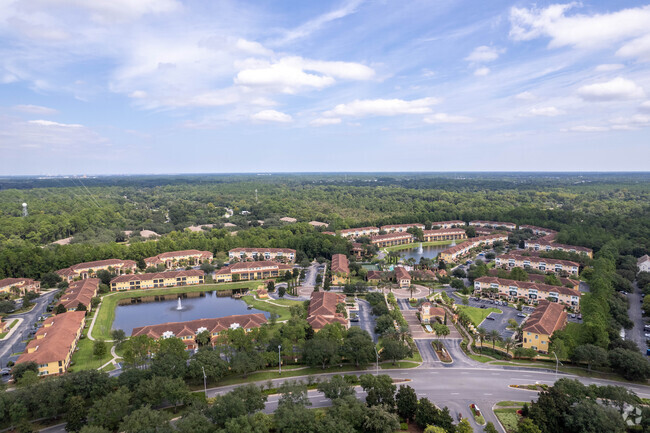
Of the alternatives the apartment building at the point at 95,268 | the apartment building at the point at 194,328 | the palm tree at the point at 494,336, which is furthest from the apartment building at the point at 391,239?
the apartment building at the point at 95,268

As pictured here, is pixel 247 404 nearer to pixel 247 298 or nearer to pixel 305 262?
pixel 247 298

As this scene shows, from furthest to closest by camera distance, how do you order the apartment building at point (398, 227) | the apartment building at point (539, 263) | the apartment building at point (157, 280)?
the apartment building at point (398, 227) → the apartment building at point (539, 263) → the apartment building at point (157, 280)

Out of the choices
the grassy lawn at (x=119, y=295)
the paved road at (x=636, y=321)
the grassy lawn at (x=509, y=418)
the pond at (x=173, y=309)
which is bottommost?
the pond at (x=173, y=309)

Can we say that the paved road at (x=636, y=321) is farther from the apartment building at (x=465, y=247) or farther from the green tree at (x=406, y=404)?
the apartment building at (x=465, y=247)

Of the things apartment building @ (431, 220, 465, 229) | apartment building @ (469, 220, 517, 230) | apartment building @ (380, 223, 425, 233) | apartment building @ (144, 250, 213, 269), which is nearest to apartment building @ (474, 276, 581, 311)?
apartment building @ (380, 223, 425, 233)

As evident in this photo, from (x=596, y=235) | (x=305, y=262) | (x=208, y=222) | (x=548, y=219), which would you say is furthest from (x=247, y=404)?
(x=548, y=219)

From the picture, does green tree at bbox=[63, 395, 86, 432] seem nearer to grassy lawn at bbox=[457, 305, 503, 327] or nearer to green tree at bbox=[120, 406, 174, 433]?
green tree at bbox=[120, 406, 174, 433]
